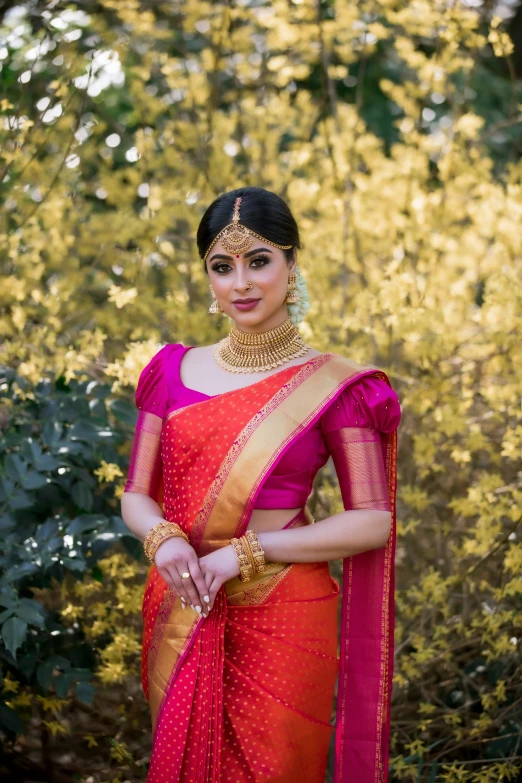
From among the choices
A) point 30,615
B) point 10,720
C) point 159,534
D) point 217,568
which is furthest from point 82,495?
point 217,568

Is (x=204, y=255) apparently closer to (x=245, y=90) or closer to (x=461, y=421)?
(x=461, y=421)

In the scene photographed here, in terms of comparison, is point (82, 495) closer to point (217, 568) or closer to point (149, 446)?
point (149, 446)

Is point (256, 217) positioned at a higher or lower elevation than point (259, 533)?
higher

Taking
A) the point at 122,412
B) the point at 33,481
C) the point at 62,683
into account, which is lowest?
the point at 62,683

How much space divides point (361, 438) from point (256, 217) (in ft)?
1.47

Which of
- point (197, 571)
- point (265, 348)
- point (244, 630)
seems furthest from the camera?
point (265, 348)

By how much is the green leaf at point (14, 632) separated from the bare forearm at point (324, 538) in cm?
68

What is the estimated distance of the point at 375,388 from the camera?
1609mm

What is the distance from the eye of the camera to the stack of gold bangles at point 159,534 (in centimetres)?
154

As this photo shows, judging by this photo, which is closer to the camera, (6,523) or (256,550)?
(256,550)

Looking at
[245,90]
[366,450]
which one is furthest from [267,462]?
[245,90]

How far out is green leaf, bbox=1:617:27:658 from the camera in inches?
74.1

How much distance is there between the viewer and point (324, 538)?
1.53 m

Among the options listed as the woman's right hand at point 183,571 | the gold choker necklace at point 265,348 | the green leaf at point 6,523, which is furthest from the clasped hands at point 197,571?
the green leaf at point 6,523
